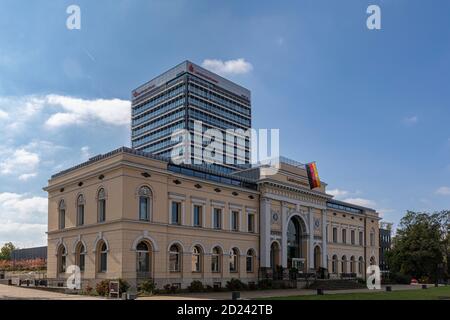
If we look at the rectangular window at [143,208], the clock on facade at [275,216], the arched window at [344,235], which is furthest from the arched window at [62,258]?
the arched window at [344,235]

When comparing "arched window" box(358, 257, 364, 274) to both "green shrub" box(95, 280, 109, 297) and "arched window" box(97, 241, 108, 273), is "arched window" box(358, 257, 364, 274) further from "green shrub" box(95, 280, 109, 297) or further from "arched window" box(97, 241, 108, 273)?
"green shrub" box(95, 280, 109, 297)

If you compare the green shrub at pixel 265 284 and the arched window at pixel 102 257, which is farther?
the green shrub at pixel 265 284

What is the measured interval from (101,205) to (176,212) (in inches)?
260

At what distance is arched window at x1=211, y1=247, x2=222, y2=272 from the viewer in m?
48.4

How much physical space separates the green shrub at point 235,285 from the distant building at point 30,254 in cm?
5873

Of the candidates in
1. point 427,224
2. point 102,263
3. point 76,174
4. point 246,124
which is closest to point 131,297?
point 102,263

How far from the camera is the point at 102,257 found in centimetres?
4231

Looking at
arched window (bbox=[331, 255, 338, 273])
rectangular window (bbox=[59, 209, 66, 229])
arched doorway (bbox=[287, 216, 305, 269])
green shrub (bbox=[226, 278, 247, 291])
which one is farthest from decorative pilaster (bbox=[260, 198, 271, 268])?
rectangular window (bbox=[59, 209, 66, 229])

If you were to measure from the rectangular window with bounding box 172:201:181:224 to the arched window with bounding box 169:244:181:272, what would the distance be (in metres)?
2.18

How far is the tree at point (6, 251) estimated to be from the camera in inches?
4813

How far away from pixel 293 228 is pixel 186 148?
78102mm

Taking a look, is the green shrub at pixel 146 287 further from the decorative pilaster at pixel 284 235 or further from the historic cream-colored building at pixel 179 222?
the decorative pilaster at pixel 284 235

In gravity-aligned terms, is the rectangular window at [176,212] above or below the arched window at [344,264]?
above

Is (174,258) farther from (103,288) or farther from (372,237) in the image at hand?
(372,237)
